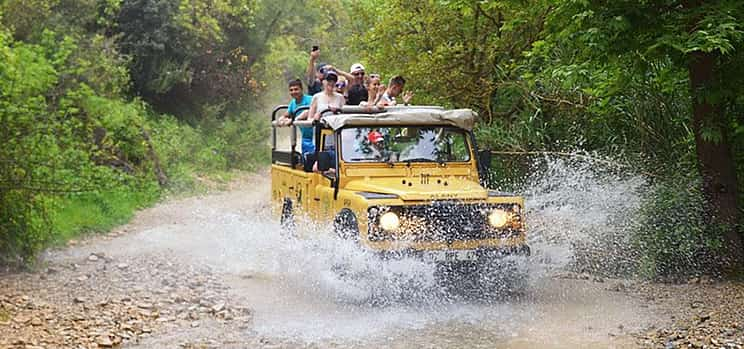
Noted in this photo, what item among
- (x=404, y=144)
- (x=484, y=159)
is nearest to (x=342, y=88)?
(x=404, y=144)

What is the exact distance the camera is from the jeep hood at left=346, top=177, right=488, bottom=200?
8602 millimetres

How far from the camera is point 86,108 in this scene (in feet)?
50.6

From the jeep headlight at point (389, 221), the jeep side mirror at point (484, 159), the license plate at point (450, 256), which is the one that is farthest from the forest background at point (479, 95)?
the jeep headlight at point (389, 221)

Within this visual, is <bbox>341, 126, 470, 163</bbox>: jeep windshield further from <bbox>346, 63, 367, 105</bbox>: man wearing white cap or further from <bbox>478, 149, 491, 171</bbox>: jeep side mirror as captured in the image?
<bbox>346, 63, 367, 105</bbox>: man wearing white cap

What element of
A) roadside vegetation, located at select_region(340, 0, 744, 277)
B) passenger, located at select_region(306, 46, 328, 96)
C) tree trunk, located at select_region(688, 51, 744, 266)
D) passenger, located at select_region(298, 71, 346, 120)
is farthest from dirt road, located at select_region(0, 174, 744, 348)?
passenger, located at select_region(306, 46, 328, 96)

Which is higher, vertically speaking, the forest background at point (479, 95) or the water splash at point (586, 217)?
the forest background at point (479, 95)

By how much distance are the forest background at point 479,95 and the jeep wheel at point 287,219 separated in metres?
2.18

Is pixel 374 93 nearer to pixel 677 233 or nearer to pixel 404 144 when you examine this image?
pixel 404 144

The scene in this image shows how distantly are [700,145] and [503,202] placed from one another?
91.9 inches

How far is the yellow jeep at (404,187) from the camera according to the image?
8.49 meters

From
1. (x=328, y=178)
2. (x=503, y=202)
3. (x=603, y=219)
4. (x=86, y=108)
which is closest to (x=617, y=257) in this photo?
(x=603, y=219)

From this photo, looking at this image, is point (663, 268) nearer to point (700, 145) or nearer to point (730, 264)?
point (730, 264)

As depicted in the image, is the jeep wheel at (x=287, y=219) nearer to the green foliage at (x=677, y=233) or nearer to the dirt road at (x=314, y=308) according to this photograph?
the dirt road at (x=314, y=308)

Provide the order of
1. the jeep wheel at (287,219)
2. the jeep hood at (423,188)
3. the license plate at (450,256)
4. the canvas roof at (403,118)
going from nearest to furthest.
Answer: the license plate at (450,256) < the jeep hood at (423,188) < the canvas roof at (403,118) < the jeep wheel at (287,219)
